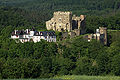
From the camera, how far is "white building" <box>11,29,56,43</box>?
68500 mm

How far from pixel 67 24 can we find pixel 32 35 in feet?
22.4

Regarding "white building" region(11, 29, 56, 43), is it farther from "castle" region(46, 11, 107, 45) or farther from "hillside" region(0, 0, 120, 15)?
"hillside" region(0, 0, 120, 15)

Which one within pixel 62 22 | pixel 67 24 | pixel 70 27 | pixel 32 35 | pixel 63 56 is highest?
pixel 62 22

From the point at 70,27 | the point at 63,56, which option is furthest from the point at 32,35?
the point at 63,56

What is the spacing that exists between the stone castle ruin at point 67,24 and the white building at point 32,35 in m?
2.94

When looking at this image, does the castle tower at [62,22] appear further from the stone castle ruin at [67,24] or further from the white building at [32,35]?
the white building at [32,35]

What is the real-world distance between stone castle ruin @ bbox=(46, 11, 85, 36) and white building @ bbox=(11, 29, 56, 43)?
116 inches

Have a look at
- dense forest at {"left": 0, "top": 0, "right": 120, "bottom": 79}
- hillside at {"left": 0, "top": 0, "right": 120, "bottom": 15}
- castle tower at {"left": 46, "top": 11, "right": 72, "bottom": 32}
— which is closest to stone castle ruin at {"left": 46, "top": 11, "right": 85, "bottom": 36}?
castle tower at {"left": 46, "top": 11, "right": 72, "bottom": 32}

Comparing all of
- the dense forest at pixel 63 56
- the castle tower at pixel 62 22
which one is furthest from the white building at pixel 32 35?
the castle tower at pixel 62 22

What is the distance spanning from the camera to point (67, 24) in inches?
2783

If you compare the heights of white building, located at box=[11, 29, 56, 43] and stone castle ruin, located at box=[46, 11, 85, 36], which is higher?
stone castle ruin, located at box=[46, 11, 85, 36]

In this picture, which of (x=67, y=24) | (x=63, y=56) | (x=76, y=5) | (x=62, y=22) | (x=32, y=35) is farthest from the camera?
(x=76, y=5)

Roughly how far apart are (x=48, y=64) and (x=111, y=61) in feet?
34.0

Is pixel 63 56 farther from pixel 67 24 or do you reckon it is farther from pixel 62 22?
pixel 62 22
